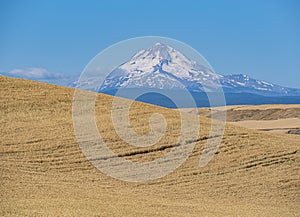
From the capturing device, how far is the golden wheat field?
17.7 metres

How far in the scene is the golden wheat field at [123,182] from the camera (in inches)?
698

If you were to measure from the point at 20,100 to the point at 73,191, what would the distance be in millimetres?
17357

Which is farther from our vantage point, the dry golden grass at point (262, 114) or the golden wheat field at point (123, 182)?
the dry golden grass at point (262, 114)

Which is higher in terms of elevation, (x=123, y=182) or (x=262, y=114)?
(x=262, y=114)

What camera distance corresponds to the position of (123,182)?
2375cm

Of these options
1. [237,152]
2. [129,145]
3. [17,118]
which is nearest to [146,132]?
[129,145]

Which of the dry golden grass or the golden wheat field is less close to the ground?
the dry golden grass

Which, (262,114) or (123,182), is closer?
(123,182)

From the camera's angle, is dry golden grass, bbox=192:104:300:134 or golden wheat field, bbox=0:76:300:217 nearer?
golden wheat field, bbox=0:76:300:217

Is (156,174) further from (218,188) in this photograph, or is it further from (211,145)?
(211,145)

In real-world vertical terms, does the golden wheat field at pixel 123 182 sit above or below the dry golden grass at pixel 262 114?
below

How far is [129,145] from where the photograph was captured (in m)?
29.1

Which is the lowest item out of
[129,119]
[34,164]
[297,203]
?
[297,203]

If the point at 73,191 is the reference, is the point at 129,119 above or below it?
above
